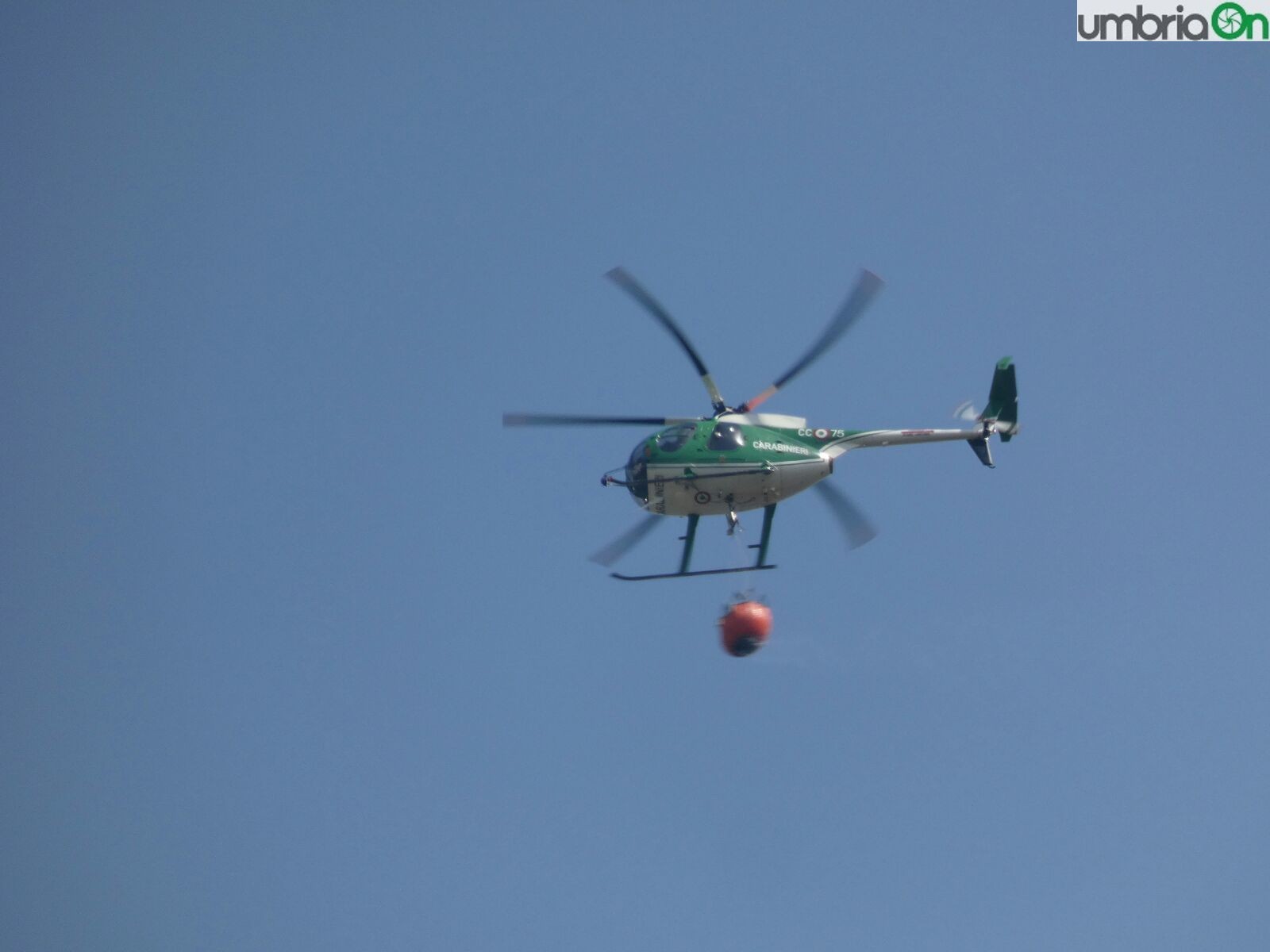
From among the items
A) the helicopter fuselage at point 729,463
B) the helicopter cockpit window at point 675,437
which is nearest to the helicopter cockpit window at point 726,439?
the helicopter fuselage at point 729,463

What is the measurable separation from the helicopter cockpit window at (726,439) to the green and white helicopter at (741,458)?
0.01 meters

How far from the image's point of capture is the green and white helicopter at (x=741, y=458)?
18109 mm

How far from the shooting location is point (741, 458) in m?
18.1

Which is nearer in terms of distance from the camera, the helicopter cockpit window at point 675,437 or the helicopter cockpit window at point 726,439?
the helicopter cockpit window at point 726,439

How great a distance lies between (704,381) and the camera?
18578 millimetres

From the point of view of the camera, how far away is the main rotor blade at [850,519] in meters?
18.2

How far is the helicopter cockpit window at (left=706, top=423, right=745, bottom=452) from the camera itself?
18.2 metres

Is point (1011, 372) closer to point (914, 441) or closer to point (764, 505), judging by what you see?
point (914, 441)

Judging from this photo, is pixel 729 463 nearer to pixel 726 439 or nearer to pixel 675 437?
pixel 726 439

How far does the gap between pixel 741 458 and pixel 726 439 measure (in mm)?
337

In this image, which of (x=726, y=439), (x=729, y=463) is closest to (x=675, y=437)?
(x=726, y=439)

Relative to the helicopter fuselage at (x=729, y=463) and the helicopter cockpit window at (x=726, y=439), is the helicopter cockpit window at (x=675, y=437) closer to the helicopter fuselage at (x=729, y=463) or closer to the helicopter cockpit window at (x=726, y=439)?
the helicopter fuselage at (x=729, y=463)

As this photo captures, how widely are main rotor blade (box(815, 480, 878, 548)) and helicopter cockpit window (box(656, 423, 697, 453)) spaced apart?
1.92 meters

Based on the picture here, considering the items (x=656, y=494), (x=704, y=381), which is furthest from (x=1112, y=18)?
(x=656, y=494)
